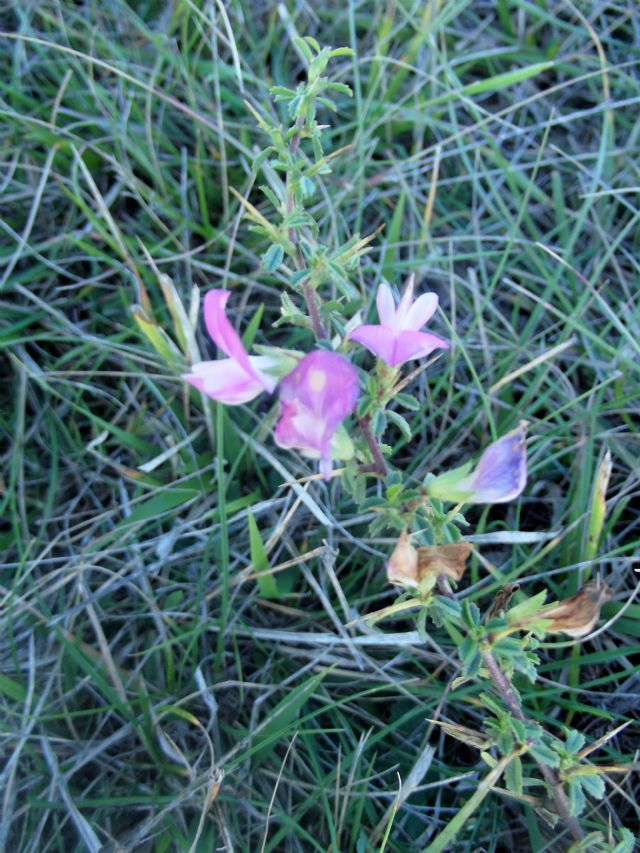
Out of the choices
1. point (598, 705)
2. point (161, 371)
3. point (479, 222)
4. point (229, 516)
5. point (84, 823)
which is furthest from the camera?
point (479, 222)

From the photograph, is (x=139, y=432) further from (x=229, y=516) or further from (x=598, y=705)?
(x=598, y=705)

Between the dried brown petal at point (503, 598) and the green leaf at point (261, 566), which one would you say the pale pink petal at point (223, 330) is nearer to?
the dried brown petal at point (503, 598)

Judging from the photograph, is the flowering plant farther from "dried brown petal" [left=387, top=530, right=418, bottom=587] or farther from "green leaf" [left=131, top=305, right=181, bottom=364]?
"green leaf" [left=131, top=305, right=181, bottom=364]

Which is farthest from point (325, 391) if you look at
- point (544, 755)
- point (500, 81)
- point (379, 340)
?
point (500, 81)

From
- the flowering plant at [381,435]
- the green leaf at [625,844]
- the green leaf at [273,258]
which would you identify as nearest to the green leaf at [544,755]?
the flowering plant at [381,435]

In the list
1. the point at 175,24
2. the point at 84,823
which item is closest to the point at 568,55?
the point at 175,24
